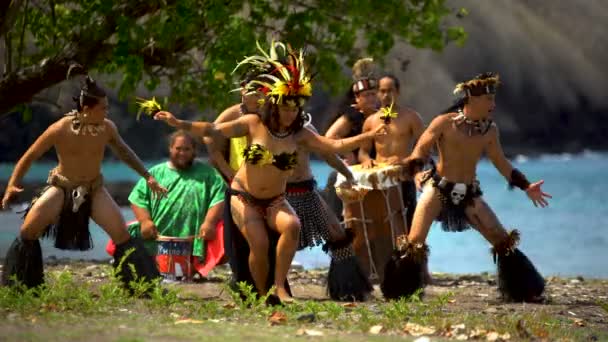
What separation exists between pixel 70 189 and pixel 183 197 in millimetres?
2548

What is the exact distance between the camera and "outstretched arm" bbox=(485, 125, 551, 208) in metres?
11.3

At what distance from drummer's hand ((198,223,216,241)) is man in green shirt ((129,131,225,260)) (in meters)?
0.06

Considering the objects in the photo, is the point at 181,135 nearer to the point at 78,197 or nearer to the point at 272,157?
the point at 78,197

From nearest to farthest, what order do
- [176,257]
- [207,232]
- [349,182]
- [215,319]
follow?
1. [215,319]
2. [349,182]
3. [207,232]
4. [176,257]

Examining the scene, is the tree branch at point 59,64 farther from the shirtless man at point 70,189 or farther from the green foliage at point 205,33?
the shirtless man at point 70,189

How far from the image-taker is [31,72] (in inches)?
639

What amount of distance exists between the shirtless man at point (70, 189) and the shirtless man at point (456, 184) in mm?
2023

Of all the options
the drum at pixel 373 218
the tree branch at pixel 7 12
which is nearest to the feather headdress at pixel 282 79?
the drum at pixel 373 218

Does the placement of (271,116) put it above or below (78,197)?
above

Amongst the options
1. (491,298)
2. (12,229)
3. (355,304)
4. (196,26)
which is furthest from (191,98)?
(12,229)

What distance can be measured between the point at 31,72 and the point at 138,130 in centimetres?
4276

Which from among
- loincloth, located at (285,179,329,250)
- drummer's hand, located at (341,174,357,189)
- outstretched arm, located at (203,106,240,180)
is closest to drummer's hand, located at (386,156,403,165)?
drummer's hand, located at (341,174,357,189)

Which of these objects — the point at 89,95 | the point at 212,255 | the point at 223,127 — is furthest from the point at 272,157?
the point at 212,255

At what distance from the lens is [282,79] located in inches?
405
